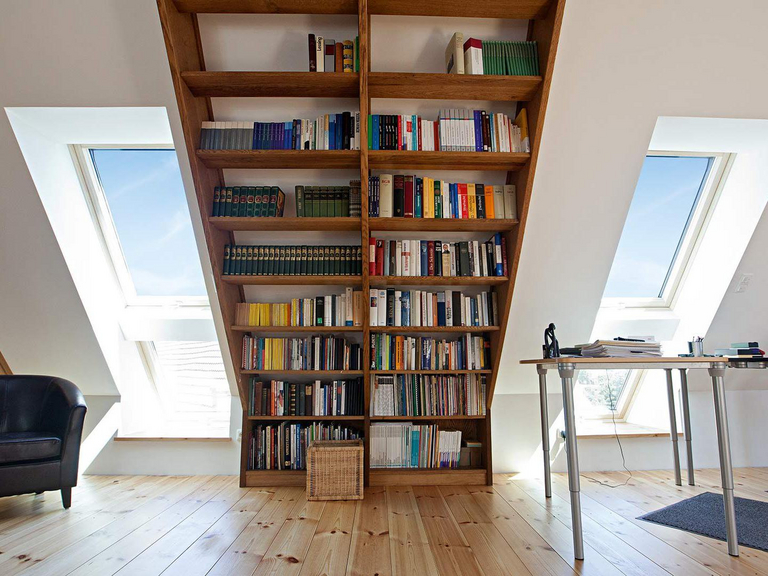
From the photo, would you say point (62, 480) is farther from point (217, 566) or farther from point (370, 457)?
point (370, 457)

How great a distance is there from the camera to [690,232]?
382 centimetres

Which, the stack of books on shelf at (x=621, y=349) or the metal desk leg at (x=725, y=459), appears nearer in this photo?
the metal desk leg at (x=725, y=459)

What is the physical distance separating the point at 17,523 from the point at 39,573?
84 centimetres

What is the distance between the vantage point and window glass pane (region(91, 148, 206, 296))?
360 cm

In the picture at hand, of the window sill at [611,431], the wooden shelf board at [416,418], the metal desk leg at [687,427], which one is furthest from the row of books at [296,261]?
the metal desk leg at [687,427]

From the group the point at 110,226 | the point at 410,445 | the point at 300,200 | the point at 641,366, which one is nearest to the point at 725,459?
the point at 641,366

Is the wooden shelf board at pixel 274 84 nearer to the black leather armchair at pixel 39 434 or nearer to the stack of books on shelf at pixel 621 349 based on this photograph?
the stack of books on shelf at pixel 621 349

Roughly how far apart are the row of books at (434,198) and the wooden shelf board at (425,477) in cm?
166

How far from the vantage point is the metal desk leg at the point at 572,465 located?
2.14m

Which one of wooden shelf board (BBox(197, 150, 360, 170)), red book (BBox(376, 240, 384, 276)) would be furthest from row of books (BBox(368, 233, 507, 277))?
wooden shelf board (BBox(197, 150, 360, 170))

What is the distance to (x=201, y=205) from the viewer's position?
9.87 feet

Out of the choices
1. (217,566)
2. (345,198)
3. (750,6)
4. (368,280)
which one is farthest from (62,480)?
(750,6)

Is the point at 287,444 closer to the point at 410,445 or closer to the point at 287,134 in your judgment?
the point at 410,445

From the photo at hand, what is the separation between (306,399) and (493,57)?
7.81 feet
